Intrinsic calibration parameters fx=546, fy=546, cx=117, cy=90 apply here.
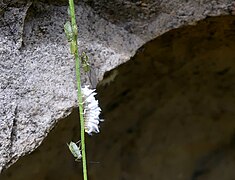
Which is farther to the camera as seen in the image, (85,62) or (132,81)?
(132,81)

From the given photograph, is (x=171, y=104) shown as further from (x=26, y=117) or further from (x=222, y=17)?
(x=26, y=117)

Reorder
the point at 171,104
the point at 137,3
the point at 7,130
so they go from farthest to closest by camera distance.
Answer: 1. the point at 171,104
2. the point at 137,3
3. the point at 7,130

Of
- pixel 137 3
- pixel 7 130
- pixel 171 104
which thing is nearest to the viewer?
pixel 7 130

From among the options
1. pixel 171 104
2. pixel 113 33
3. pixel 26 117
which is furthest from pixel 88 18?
pixel 171 104

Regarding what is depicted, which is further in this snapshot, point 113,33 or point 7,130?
point 113,33

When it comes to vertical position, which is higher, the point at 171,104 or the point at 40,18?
the point at 40,18

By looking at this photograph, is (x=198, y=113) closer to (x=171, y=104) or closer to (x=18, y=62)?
(x=171, y=104)

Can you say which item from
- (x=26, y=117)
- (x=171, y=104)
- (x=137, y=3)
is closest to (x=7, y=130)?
(x=26, y=117)
